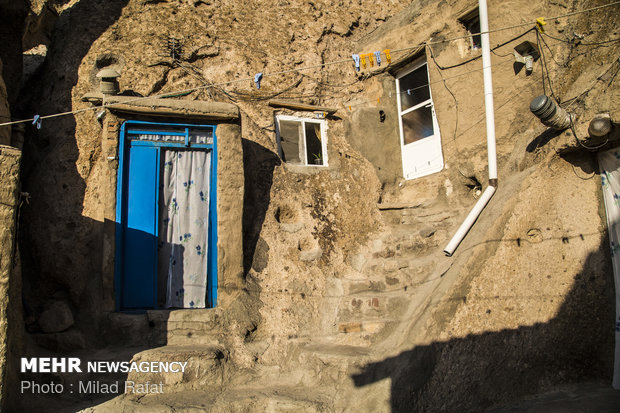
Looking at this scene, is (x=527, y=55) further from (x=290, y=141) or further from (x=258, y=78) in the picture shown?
(x=258, y=78)

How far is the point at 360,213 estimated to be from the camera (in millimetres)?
7305

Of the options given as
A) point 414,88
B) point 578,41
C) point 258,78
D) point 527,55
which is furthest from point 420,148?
point 258,78

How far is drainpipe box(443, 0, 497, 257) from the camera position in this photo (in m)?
5.36

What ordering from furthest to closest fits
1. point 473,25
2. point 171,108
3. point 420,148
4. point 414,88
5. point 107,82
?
point 414,88, point 420,148, point 473,25, point 107,82, point 171,108

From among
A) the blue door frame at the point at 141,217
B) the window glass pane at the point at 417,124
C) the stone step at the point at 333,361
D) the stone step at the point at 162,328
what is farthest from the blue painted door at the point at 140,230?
the window glass pane at the point at 417,124

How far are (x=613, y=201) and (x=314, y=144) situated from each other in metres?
4.32

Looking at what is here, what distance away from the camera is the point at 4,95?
229 inches

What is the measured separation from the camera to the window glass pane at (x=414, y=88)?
296 inches

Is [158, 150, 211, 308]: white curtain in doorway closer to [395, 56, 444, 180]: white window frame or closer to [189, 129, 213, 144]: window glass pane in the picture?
[189, 129, 213, 144]: window glass pane

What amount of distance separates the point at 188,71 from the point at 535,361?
239 inches

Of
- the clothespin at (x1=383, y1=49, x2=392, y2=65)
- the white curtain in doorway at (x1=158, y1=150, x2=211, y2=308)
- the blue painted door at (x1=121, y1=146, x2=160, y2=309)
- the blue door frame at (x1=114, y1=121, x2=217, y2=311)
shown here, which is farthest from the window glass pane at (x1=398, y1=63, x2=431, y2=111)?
the blue painted door at (x1=121, y1=146, x2=160, y2=309)

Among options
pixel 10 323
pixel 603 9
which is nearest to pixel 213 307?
pixel 10 323

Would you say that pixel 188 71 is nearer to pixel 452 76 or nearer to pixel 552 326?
pixel 452 76

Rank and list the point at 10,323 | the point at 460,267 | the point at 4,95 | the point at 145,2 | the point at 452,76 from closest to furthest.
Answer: the point at 10,323, the point at 460,267, the point at 4,95, the point at 452,76, the point at 145,2
